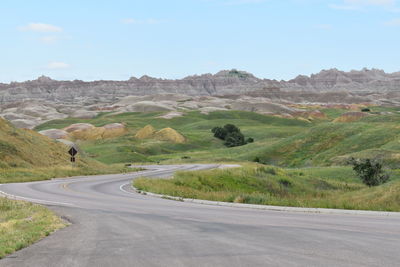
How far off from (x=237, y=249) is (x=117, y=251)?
2604 millimetres

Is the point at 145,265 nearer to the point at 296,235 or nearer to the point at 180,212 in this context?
the point at 296,235

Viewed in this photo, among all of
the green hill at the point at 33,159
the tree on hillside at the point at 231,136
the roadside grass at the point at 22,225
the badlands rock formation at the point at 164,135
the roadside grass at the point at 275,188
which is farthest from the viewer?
the badlands rock formation at the point at 164,135

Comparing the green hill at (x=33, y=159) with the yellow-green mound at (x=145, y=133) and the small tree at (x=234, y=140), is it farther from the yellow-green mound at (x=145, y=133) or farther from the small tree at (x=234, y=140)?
the yellow-green mound at (x=145, y=133)

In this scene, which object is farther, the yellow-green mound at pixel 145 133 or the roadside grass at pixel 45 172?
the yellow-green mound at pixel 145 133

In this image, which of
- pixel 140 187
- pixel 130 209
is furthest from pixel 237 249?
pixel 140 187

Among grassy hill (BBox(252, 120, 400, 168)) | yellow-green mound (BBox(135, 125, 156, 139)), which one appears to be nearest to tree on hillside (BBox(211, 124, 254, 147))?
yellow-green mound (BBox(135, 125, 156, 139))

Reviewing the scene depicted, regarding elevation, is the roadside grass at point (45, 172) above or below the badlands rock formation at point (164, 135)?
above

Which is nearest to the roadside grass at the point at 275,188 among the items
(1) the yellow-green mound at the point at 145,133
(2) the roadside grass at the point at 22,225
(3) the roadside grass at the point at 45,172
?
(2) the roadside grass at the point at 22,225

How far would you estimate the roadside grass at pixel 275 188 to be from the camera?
26703 millimetres

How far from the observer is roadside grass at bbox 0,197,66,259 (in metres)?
13.7

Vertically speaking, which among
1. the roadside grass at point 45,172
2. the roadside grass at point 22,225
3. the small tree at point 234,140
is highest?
the roadside grass at point 22,225

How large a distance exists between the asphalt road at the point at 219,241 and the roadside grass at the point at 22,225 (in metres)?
0.37

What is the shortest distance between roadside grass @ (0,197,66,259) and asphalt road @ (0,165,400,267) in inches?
14.5

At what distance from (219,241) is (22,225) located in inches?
293
